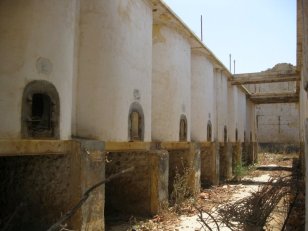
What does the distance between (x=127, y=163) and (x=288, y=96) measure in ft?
52.8

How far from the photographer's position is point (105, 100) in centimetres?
629

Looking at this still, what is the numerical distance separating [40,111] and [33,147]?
54 centimetres

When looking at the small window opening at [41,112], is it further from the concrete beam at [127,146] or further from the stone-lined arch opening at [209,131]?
the stone-lined arch opening at [209,131]

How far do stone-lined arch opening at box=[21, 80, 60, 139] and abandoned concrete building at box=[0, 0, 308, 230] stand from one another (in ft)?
0.05

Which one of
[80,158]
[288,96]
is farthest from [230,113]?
[80,158]

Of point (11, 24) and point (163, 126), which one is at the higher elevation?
point (11, 24)

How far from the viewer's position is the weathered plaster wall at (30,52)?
14.7 ft

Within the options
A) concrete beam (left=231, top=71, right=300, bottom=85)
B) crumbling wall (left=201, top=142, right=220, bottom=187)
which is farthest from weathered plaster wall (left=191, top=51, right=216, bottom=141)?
concrete beam (left=231, top=71, right=300, bottom=85)

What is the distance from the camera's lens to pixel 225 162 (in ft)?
50.1

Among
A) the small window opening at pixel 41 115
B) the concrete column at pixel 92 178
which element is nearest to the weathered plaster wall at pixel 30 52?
the small window opening at pixel 41 115

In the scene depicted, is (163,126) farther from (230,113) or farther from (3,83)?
(230,113)

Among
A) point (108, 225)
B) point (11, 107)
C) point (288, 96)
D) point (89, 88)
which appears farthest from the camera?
point (288, 96)

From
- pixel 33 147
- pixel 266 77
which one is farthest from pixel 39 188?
pixel 266 77

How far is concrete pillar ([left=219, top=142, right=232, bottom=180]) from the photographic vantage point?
597 inches
